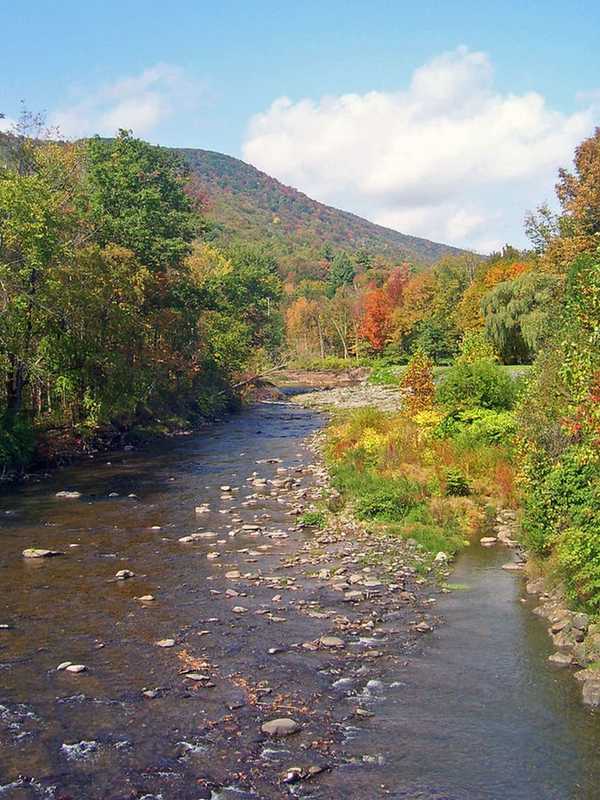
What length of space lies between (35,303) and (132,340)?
32.5ft

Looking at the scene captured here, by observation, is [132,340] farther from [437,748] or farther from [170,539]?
[437,748]

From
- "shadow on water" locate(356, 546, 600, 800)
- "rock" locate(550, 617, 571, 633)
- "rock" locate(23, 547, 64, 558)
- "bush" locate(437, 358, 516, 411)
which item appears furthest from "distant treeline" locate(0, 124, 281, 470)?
"rock" locate(550, 617, 571, 633)

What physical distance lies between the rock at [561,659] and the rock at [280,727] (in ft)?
16.0

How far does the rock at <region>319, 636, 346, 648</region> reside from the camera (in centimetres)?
1370

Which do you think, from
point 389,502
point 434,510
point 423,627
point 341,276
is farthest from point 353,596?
point 341,276

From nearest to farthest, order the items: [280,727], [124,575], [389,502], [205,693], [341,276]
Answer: [280,727]
[205,693]
[124,575]
[389,502]
[341,276]

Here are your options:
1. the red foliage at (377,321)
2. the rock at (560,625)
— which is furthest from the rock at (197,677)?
the red foliage at (377,321)

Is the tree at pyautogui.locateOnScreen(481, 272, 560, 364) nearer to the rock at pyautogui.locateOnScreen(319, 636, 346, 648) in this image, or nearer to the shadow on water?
the shadow on water

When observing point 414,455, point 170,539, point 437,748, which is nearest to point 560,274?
point 414,455

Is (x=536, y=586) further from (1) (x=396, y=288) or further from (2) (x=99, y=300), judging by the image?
(1) (x=396, y=288)

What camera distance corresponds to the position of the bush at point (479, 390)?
97.5ft

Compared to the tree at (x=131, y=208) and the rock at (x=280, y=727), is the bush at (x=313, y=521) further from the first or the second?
the tree at (x=131, y=208)

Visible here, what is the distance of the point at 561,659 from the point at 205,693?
240 inches

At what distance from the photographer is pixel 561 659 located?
13.0 m
